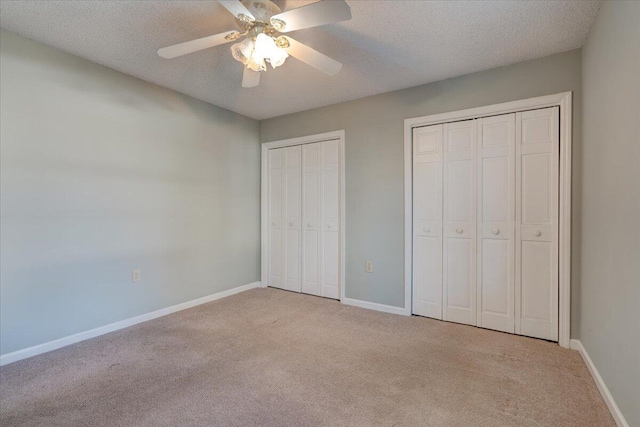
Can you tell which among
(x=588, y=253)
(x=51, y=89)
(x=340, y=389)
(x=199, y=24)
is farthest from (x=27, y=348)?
(x=588, y=253)

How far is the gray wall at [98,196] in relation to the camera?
2.21 meters

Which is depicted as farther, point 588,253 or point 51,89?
point 51,89

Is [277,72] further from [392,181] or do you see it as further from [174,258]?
[174,258]

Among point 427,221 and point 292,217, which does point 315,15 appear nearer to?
point 427,221

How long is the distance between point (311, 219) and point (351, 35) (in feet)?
7.28

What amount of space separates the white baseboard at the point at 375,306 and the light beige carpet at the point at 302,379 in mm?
358

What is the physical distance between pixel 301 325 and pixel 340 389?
107cm

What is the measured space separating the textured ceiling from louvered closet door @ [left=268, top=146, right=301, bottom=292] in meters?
1.22

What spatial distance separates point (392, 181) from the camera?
10.7 ft

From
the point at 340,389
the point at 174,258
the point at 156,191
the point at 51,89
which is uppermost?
the point at 51,89

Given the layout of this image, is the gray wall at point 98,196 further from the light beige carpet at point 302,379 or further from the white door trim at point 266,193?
the white door trim at point 266,193

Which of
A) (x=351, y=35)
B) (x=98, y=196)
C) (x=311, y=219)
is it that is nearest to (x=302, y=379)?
(x=311, y=219)

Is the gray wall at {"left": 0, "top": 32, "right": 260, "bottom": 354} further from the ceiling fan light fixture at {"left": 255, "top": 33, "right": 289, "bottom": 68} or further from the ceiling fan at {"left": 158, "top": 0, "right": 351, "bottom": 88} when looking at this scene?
the ceiling fan light fixture at {"left": 255, "top": 33, "right": 289, "bottom": 68}

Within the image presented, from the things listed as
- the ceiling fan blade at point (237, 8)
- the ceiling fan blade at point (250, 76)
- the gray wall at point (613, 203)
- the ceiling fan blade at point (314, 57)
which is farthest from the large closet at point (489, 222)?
the ceiling fan blade at point (237, 8)
